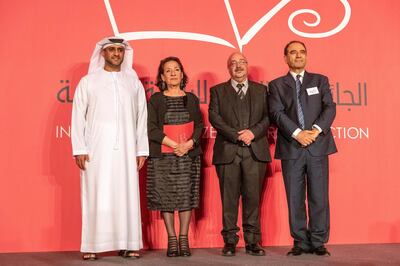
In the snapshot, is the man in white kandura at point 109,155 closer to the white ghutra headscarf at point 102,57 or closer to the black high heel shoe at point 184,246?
the white ghutra headscarf at point 102,57

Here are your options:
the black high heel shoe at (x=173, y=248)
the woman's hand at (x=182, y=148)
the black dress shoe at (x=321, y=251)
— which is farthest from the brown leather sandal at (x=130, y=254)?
the black dress shoe at (x=321, y=251)

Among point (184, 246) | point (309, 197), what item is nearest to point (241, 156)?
point (309, 197)

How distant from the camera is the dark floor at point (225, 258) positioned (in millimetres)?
3820

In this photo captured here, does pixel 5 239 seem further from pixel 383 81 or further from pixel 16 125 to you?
pixel 383 81

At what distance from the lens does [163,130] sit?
14.2ft

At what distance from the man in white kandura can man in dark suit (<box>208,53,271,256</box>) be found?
63 cm

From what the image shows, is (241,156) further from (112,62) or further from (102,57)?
(102,57)

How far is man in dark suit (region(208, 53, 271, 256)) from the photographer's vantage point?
4188 mm

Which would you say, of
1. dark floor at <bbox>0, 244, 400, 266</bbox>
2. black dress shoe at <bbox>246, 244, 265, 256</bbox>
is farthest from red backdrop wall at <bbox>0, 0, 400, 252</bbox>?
black dress shoe at <bbox>246, 244, 265, 256</bbox>

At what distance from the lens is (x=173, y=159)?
4.26 metres

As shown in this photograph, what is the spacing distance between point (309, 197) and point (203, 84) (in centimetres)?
144

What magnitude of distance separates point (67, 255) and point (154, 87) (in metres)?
1.61

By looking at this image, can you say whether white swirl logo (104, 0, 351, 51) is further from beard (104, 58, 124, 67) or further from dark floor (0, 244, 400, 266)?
dark floor (0, 244, 400, 266)

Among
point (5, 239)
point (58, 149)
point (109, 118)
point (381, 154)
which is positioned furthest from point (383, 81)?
point (5, 239)
